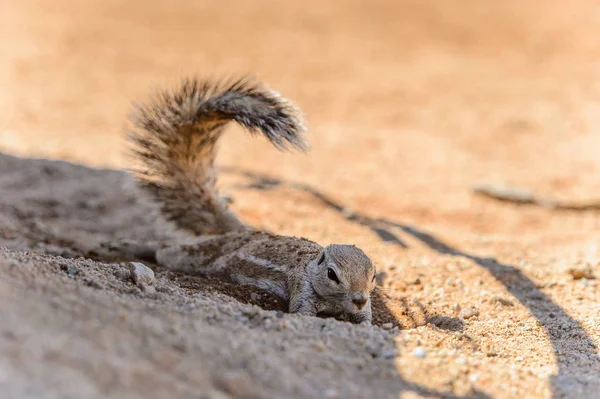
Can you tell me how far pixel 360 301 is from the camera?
507cm

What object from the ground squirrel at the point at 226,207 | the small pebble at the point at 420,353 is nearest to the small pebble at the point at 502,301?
the ground squirrel at the point at 226,207

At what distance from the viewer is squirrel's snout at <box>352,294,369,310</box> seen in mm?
5059

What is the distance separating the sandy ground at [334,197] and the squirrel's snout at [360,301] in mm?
182

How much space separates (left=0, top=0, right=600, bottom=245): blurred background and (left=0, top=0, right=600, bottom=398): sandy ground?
73 millimetres

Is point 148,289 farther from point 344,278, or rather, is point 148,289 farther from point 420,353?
point 420,353

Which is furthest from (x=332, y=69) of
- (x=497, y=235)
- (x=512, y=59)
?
(x=497, y=235)

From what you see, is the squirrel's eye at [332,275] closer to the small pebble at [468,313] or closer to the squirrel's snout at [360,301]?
the squirrel's snout at [360,301]

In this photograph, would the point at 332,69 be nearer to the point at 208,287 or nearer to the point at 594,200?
the point at 594,200

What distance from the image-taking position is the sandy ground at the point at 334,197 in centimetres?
374

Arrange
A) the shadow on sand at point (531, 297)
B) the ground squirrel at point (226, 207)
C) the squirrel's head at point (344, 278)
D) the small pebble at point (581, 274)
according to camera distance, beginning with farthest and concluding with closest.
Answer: the small pebble at point (581, 274), the ground squirrel at point (226, 207), the squirrel's head at point (344, 278), the shadow on sand at point (531, 297)

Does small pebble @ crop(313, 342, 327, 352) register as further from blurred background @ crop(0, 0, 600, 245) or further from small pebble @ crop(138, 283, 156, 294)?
blurred background @ crop(0, 0, 600, 245)

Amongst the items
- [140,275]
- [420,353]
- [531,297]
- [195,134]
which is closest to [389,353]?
[420,353]

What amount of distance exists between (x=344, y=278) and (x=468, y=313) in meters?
1.36

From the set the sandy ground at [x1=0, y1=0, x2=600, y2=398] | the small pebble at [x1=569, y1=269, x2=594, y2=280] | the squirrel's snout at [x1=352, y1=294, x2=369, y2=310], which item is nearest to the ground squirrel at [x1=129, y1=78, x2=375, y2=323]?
the squirrel's snout at [x1=352, y1=294, x2=369, y2=310]
